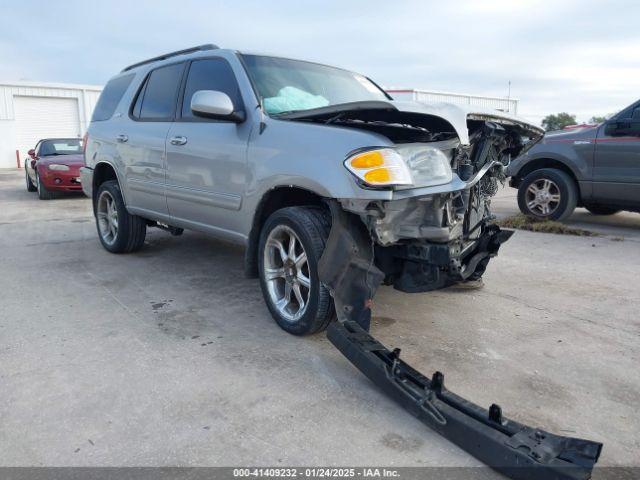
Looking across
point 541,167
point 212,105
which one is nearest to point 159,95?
point 212,105

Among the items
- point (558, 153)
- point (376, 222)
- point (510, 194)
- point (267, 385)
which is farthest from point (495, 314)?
point (510, 194)

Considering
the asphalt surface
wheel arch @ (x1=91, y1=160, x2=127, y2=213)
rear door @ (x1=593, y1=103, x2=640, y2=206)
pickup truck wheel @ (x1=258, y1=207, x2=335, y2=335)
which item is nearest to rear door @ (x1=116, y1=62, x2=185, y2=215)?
wheel arch @ (x1=91, y1=160, x2=127, y2=213)

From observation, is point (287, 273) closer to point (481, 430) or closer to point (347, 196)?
point (347, 196)

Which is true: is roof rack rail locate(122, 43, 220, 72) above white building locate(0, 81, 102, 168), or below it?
below

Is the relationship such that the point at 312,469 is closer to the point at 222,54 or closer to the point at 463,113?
the point at 463,113

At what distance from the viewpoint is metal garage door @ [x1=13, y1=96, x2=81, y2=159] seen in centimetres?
2645

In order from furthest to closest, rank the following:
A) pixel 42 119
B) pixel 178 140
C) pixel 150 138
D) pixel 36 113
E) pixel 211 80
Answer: pixel 42 119 → pixel 36 113 → pixel 150 138 → pixel 178 140 → pixel 211 80

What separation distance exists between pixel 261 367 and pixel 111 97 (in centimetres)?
419

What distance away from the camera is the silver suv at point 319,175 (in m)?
3.00

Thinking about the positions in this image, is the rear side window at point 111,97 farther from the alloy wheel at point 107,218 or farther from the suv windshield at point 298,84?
the suv windshield at point 298,84

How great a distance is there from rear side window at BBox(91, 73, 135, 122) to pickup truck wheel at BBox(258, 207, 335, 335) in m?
3.11

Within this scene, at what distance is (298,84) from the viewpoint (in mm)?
4172

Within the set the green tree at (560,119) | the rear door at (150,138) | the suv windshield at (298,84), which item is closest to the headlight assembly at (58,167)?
the rear door at (150,138)

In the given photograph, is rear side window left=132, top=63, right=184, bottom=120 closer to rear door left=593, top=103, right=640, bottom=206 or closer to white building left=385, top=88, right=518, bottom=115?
rear door left=593, top=103, right=640, bottom=206
